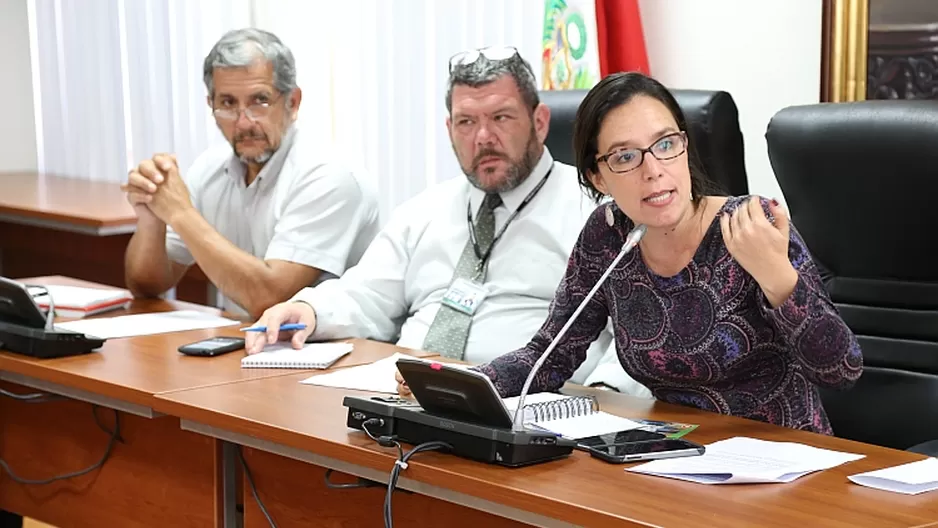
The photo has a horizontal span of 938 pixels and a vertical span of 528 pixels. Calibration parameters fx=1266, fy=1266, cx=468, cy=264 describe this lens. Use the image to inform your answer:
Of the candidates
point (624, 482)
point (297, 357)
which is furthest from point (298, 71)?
point (624, 482)

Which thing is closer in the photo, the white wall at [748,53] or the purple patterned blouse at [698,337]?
the purple patterned blouse at [698,337]

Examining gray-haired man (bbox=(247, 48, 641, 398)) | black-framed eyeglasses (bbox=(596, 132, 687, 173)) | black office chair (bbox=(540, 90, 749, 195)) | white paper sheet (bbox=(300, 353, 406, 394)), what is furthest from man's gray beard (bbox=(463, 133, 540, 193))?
black-framed eyeglasses (bbox=(596, 132, 687, 173))

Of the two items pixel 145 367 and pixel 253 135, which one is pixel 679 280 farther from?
pixel 253 135

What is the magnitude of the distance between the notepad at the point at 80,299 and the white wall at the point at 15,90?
2341mm

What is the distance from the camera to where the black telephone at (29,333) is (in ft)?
7.89

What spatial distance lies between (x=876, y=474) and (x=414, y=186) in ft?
8.02

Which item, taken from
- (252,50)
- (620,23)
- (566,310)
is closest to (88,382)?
(566,310)

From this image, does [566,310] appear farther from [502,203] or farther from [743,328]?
[502,203]

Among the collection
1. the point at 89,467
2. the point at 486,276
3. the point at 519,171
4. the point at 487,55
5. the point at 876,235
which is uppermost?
the point at 487,55

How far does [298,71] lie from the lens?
4102mm

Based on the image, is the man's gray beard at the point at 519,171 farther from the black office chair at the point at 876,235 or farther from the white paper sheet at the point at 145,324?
the white paper sheet at the point at 145,324

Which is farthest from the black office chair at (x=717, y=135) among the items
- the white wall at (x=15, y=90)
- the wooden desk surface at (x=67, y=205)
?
the white wall at (x=15, y=90)

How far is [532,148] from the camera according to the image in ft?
8.51

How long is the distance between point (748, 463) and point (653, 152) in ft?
1.65
